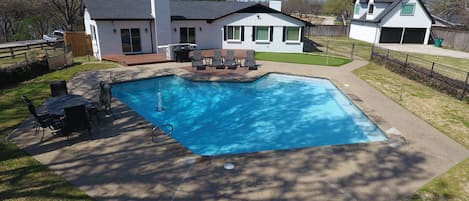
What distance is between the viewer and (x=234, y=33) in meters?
25.7

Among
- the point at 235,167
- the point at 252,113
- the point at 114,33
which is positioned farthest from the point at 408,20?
the point at 235,167

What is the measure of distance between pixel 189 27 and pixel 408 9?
26.3m

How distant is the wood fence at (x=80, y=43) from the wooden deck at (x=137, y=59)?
3398 millimetres

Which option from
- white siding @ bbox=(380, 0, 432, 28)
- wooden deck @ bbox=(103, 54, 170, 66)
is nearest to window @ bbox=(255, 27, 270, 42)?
wooden deck @ bbox=(103, 54, 170, 66)

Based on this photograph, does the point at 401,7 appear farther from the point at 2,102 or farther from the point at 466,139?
the point at 2,102

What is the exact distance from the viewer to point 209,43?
25953mm

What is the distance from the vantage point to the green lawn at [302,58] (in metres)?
21.5

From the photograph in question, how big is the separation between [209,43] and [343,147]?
63.9ft

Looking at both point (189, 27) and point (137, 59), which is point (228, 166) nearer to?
point (137, 59)

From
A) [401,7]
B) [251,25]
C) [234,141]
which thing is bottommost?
[234,141]

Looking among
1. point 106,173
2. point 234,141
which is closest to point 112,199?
point 106,173

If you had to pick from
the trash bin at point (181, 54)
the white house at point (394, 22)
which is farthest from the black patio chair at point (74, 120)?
the white house at point (394, 22)

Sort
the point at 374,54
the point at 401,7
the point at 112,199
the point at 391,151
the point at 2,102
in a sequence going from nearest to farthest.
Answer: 1. the point at 112,199
2. the point at 391,151
3. the point at 2,102
4. the point at 374,54
5. the point at 401,7

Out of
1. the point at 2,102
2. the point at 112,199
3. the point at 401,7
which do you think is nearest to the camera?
the point at 112,199
